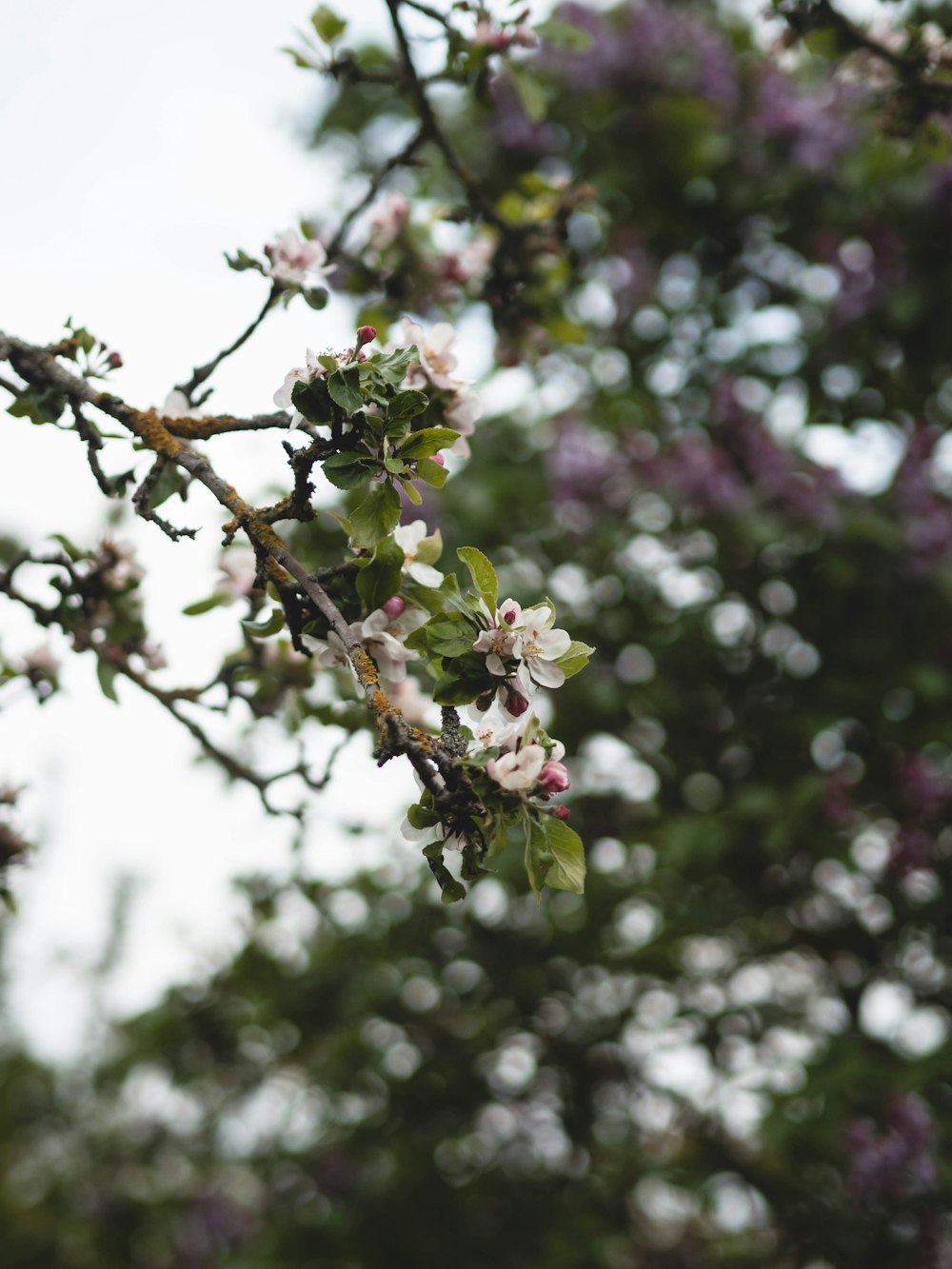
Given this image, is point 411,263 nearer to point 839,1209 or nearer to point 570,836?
point 570,836

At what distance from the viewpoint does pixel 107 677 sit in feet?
5.08

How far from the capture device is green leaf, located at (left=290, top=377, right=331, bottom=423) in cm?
98

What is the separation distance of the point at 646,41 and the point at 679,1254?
391 centimetres

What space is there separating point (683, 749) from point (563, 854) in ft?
6.59

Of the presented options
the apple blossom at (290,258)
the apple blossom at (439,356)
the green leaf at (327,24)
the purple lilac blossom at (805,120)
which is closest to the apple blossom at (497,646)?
the apple blossom at (439,356)

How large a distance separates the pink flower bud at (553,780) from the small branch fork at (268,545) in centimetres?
6

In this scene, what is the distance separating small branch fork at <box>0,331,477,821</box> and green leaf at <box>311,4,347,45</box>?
949 mm

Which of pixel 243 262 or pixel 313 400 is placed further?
pixel 243 262

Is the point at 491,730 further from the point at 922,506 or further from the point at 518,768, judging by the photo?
the point at 922,506

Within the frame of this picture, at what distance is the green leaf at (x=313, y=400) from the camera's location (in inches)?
38.6

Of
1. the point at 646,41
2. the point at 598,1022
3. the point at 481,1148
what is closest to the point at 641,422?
the point at 646,41

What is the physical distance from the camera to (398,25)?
68.4 inches

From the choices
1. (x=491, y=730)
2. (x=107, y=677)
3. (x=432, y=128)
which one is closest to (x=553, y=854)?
(x=491, y=730)

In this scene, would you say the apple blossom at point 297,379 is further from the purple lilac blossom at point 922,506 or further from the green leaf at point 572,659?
the purple lilac blossom at point 922,506
